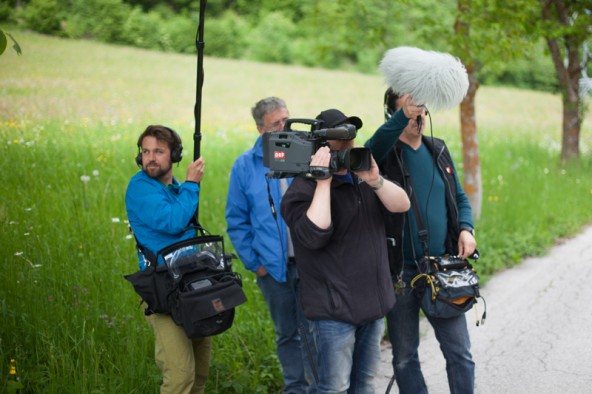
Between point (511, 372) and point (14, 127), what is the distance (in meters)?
6.26

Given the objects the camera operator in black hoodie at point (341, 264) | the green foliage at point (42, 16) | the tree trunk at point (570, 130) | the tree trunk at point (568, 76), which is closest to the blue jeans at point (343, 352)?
the camera operator in black hoodie at point (341, 264)

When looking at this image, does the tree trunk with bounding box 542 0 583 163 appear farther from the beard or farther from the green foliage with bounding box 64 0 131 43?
the beard

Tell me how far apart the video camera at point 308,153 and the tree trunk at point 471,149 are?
5.85 meters

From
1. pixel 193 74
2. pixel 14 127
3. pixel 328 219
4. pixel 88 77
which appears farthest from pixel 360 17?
pixel 328 219

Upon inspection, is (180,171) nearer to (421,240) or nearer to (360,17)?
(360,17)

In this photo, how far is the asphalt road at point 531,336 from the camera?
4.72 metres

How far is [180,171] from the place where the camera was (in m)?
8.62

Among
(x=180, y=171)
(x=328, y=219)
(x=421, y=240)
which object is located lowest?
(x=180, y=171)

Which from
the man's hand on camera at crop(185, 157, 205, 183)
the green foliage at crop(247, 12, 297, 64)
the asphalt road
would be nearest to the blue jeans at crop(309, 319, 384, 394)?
the man's hand on camera at crop(185, 157, 205, 183)

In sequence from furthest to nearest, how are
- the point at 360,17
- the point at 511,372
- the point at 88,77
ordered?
the point at 88,77 → the point at 360,17 → the point at 511,372

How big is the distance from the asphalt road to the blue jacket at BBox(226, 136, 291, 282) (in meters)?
1.33

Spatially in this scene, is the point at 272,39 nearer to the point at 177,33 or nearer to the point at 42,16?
the point at 177,33

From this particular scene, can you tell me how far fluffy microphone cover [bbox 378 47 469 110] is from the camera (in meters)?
3.30

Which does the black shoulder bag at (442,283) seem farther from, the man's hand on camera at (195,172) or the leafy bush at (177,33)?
the leafy bush at (177,33)
